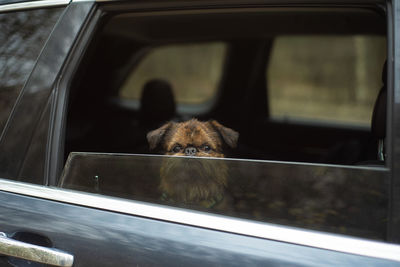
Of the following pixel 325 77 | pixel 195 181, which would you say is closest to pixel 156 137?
pixel 195 181

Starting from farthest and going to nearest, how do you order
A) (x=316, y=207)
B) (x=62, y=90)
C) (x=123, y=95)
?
(x=123, y=95)
(x=62, y=90)
(x=316, y=207)

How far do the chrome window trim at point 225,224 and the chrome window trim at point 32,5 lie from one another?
98 cm

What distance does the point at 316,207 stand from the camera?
170cm

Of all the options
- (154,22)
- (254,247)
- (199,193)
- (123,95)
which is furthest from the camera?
(123,95)

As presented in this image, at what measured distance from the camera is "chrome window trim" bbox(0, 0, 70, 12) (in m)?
2.31

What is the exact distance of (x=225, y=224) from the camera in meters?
1.68

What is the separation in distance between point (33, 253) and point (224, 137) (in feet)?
5.59

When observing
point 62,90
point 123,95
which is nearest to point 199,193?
point 62,90

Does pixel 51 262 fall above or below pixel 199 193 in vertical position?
below

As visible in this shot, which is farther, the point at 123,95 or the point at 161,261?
the point at 123,95

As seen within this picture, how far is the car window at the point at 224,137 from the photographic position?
170 centimetres

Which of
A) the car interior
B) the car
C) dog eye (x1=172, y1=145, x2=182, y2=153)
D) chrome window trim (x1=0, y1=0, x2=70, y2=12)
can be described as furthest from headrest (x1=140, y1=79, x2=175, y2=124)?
chrome window trim (x1=0, y1=0, x2=70, y2=12)

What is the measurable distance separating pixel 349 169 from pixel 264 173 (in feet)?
1.09

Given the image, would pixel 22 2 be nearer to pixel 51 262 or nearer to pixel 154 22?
pixel 51 262
